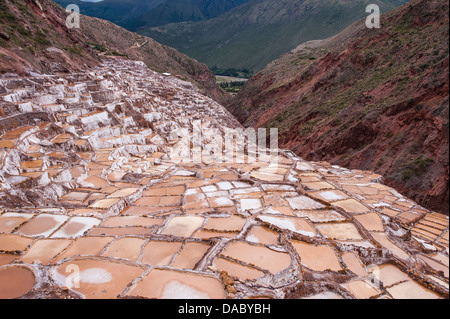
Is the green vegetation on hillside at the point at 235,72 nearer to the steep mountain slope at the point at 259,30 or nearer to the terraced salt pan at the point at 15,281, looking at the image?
the steep mountain slope at the point at 259,30

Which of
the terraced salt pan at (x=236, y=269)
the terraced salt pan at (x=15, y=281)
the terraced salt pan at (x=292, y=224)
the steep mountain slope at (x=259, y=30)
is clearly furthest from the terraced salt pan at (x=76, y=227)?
the steep mountain slope at (x=259, y=30)

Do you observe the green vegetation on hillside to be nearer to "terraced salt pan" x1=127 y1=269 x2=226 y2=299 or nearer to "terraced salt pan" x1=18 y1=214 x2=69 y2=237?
"terraced salt pan" x1=18 y1=214 x2=69 y2=237

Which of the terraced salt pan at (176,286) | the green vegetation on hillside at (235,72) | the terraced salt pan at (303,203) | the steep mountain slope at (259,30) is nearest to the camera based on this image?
the terraced salt pan at (176,286)

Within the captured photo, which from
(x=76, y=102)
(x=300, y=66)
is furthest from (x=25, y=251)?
(x=300, y=66)

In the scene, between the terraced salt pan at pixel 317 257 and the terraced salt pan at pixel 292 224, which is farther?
the terraced salt pan at pixel 292 224

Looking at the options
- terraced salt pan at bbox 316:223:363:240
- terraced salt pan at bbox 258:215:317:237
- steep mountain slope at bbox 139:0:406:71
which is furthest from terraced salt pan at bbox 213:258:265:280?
steep mountain slope at bbox 139:0:406:71

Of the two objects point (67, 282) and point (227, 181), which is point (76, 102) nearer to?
point (227, 181)
